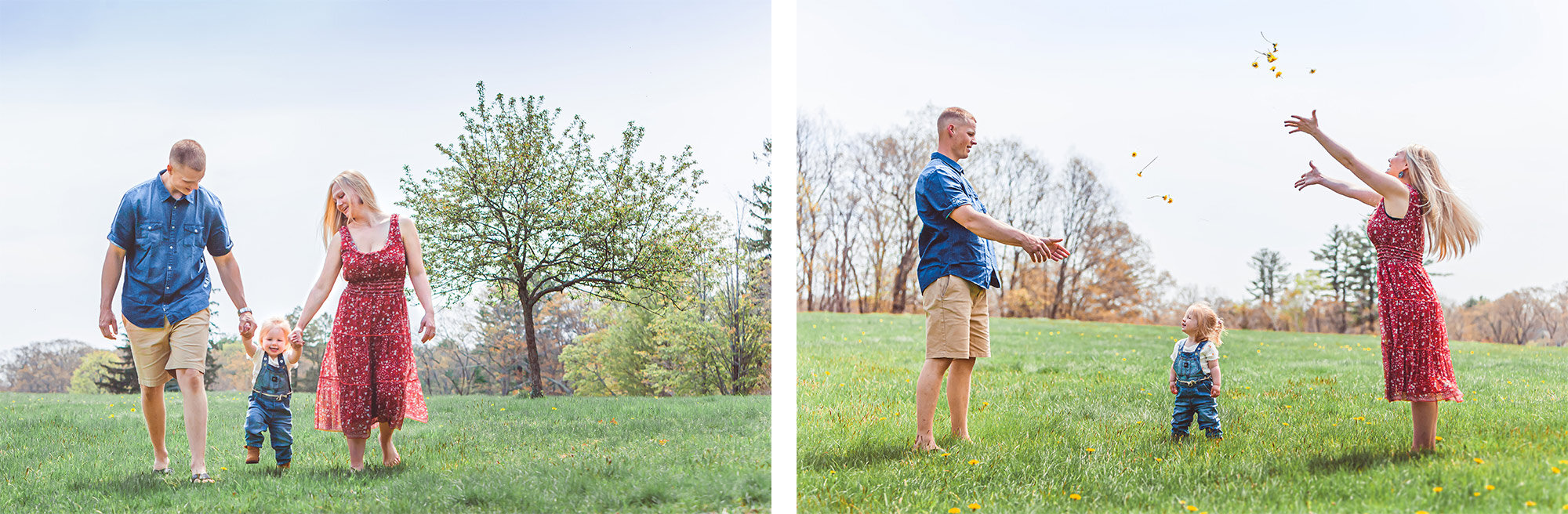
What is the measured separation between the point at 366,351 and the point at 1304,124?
375 cm

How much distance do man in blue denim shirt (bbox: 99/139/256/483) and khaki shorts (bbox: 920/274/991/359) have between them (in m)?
2.90

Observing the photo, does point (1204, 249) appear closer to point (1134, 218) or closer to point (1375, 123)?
point (1134, 218)

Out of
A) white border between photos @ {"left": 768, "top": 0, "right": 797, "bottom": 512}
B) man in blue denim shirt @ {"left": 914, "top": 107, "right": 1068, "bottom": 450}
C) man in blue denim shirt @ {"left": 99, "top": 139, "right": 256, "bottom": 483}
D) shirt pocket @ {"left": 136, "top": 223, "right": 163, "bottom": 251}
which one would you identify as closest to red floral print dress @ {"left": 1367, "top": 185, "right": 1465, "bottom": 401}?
man in blue denim shirt @ {"left": 914, "top": 107, "right": 1068, "bottom": 450}

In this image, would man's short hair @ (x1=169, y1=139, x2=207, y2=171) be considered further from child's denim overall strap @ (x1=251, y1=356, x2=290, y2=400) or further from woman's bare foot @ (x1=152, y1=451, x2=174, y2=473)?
woman's bare foot @ (x1=152, y1=451, x2=174, y2=473)

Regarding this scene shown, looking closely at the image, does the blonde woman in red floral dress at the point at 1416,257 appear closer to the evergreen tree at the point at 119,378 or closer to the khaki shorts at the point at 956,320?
the khaki shorts at the point at 956,320

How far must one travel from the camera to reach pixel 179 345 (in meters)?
3.53

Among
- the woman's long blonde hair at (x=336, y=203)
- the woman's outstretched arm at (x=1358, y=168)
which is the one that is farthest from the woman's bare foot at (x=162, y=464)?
the woman's outstretched arm at (x=1358, y=168)

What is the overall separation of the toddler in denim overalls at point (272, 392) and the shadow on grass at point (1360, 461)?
13.5ft

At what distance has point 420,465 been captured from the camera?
3801 millimetres

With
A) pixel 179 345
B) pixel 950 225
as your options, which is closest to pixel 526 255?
pixel 179 345

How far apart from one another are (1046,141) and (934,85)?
171 cm

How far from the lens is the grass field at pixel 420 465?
336 centimetres

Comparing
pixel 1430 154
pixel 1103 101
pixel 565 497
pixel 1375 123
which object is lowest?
pixel 565 497

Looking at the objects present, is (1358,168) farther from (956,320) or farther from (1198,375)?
(956,320)
